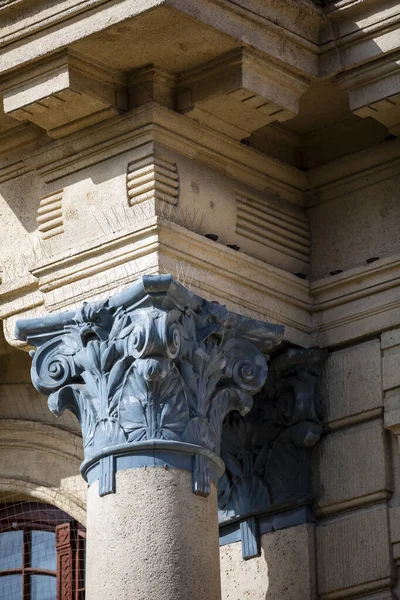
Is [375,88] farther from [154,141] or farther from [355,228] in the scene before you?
[154,141]

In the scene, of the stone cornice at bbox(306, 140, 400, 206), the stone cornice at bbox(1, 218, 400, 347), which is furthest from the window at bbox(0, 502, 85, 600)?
the stone cornice at bbox(306, 140, 400, 206)

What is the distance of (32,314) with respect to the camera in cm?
1549

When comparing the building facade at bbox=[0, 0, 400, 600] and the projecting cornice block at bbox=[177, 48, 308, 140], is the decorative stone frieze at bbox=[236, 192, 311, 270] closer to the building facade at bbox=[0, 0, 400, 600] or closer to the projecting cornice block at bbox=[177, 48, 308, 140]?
the building facade at bbox=[0, 0, 400, 600]

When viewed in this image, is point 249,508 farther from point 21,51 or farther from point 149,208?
point 21,51

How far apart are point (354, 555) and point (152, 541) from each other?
2158 millimetres

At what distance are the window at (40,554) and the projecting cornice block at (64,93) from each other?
3.69 metres

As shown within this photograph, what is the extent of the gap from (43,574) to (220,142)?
4.09 meters

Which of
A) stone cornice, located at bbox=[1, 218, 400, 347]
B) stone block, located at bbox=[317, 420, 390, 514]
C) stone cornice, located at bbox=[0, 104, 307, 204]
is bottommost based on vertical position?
stone block, located at bbox=[317, 420, 390, 514]

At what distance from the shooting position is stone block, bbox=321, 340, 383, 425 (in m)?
15.5

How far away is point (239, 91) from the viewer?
48.6 ft

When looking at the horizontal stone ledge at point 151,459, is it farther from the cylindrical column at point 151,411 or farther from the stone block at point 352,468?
the stone block at point 352,468

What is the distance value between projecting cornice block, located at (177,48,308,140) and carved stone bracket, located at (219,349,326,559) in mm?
1817

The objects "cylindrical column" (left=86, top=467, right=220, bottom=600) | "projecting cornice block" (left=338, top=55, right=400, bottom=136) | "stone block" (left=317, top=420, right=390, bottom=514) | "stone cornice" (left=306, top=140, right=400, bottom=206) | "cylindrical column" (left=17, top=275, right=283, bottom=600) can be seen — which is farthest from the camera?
"stone cornice" (left=306, top=140, right=400, bottom=206)

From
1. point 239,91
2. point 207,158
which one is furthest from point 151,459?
point 239,91
